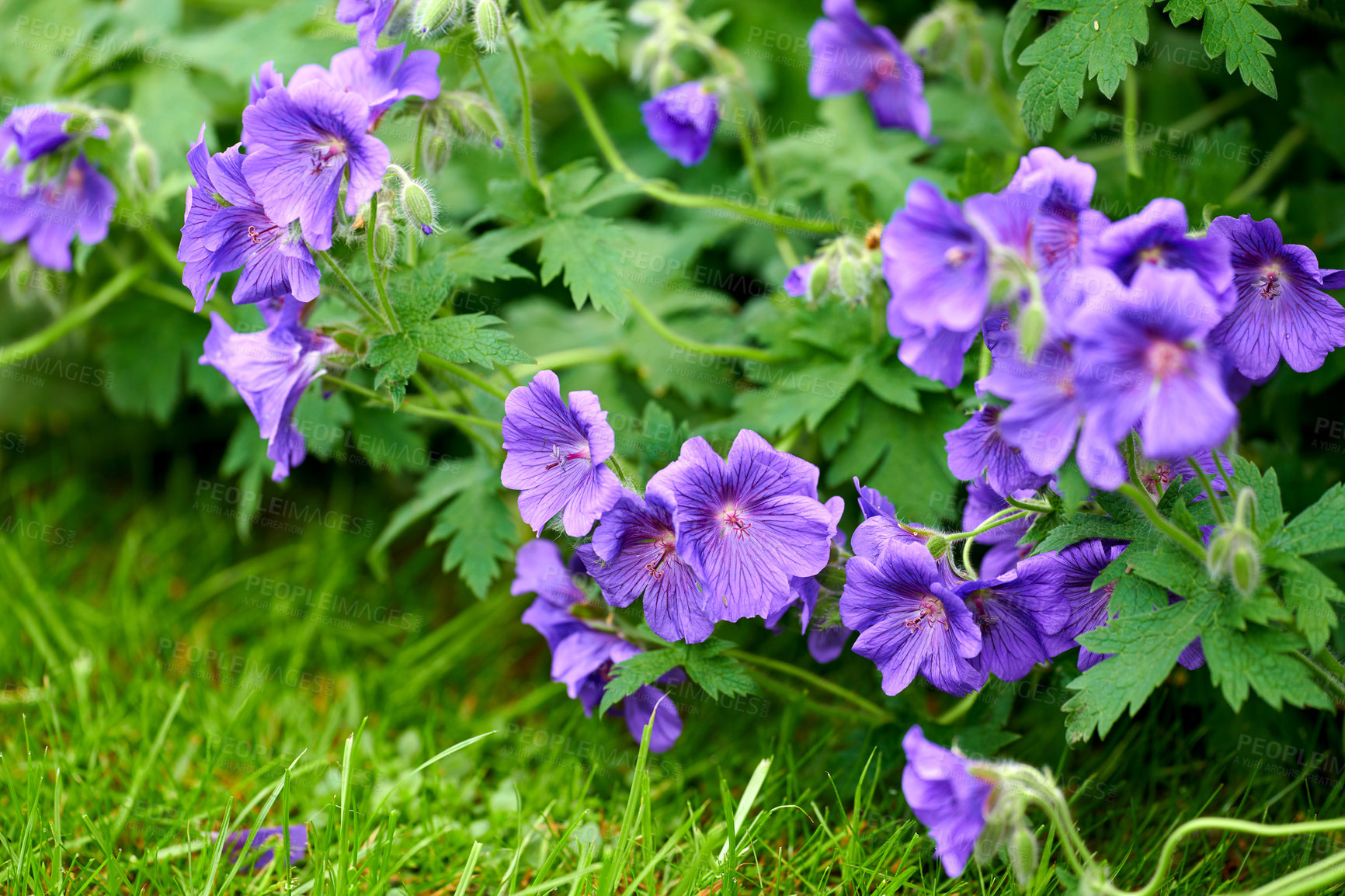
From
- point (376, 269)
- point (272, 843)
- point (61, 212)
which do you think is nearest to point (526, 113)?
point (376, 269)

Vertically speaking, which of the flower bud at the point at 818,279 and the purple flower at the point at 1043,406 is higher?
the purple flower at the point at 1043,406

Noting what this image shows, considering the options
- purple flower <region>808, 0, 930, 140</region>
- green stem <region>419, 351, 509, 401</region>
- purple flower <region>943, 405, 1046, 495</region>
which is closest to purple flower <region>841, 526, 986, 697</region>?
purple flower <region>943, 405, 1046, 495</region>

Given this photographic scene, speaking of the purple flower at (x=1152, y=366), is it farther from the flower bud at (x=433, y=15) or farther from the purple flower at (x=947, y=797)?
the flower bud at (x=433, y=15)

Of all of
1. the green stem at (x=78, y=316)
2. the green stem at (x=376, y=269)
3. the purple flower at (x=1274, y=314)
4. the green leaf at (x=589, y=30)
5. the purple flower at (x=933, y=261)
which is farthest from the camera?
the green stem at (x=78, y=316)

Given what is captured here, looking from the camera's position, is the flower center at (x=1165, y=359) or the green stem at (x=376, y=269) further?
the green stem at (x=376, y=269)

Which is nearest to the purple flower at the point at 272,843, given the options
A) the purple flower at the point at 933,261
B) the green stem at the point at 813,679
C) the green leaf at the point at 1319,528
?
the green stem at the point at 813,679

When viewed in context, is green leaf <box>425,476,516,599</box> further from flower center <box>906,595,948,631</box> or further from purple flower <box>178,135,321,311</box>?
flower center <box>906,595,948,631</box>

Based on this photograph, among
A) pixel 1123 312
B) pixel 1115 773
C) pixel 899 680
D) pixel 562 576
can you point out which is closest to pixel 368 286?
pixel 562 576

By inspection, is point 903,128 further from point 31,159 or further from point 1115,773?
point 31,159
